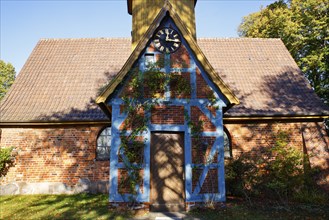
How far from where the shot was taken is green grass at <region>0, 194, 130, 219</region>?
7.61m

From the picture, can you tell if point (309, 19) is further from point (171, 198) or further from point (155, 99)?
point (171, 198)

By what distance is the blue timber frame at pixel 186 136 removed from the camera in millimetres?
8258

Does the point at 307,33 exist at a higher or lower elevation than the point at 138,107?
higher

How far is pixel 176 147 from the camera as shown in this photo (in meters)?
8.89

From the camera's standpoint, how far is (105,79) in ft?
43.7

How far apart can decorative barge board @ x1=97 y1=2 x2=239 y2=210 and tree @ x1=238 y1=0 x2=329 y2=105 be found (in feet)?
37.8

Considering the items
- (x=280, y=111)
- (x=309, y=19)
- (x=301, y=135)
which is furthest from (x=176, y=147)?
(x=309, y=19)

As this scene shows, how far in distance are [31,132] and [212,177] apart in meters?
7.81

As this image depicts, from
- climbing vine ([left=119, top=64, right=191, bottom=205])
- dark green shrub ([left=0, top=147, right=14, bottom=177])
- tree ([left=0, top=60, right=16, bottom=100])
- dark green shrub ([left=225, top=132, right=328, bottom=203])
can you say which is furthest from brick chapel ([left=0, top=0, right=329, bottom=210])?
tree ([left=0, top=60, right=16, bottom=100])

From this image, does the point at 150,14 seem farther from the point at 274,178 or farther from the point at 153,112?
the point at 274,178

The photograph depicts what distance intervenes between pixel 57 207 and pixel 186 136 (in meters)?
4.60

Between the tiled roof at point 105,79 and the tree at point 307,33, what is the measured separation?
12.0 ft

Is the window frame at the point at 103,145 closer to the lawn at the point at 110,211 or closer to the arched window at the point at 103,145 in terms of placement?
the arched window at the point at 103,145

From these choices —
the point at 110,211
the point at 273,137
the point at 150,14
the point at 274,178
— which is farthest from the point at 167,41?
the point at 273,137
